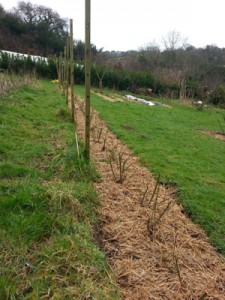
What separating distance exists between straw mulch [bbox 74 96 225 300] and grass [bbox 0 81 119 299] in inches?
7.4

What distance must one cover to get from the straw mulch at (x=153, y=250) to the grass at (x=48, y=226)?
0.19 m

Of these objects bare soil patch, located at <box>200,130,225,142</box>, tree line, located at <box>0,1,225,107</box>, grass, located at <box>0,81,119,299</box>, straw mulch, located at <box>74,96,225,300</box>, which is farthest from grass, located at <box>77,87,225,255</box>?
tree line, located at <box>0,1,225,107</box>

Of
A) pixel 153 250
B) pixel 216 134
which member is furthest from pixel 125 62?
pixel 153 250

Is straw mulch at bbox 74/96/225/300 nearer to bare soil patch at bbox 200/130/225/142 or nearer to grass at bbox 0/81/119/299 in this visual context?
grass at bbox 0/81/119/299

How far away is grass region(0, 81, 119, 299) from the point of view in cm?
191

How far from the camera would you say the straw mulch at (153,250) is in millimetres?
2209

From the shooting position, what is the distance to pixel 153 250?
8.51 feet

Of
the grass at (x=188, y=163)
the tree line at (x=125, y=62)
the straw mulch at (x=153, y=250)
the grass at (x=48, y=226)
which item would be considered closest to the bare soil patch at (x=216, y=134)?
the grass at (x=188, y=163)

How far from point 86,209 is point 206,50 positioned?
46430 millimetres

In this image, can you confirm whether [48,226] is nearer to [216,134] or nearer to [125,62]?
[216,134]

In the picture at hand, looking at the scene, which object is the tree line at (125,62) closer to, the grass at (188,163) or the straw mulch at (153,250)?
the grass at (188,163)

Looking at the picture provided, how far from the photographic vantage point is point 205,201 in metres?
3.81

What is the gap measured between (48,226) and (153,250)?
3.34 feet

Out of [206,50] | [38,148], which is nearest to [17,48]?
[206,50]
